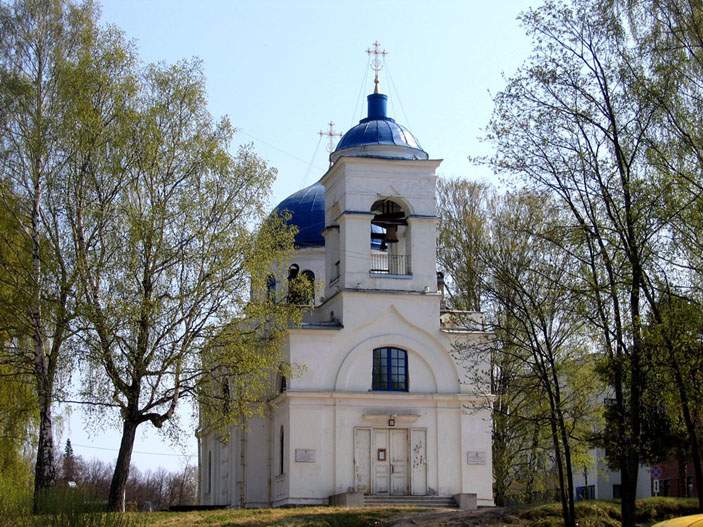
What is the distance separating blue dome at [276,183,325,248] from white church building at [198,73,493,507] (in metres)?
4.85

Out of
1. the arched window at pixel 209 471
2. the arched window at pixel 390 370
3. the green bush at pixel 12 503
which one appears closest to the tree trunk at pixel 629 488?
the green bush at pixel 12 503

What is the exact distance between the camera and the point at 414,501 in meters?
33.0

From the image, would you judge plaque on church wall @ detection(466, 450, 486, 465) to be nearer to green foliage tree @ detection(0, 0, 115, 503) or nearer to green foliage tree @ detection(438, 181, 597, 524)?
green foliage tree @ detection(438, 181, 597, 524)

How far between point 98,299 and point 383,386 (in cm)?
1049

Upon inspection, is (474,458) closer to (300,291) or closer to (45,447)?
(300,291)

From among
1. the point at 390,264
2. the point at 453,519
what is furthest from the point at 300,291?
the point at 453,519

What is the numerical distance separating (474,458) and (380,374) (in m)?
3.77

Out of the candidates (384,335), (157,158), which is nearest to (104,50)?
(157,158)

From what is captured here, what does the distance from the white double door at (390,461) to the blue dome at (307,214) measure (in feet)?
30.5

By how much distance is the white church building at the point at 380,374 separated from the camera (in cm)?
3356

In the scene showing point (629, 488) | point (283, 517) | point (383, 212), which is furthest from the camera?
point (383, 212)

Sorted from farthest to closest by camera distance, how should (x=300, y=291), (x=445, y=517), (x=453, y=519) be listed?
(x=300, y=291), (x=445, y=517), (x=453, y=519)

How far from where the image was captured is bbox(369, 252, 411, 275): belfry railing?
35.3 meters

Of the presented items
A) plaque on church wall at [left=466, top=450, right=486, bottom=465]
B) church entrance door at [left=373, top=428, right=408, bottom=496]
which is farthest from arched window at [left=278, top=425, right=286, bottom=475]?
plaque on church wall at [left=466, top=450, right=486, bottom=465]
